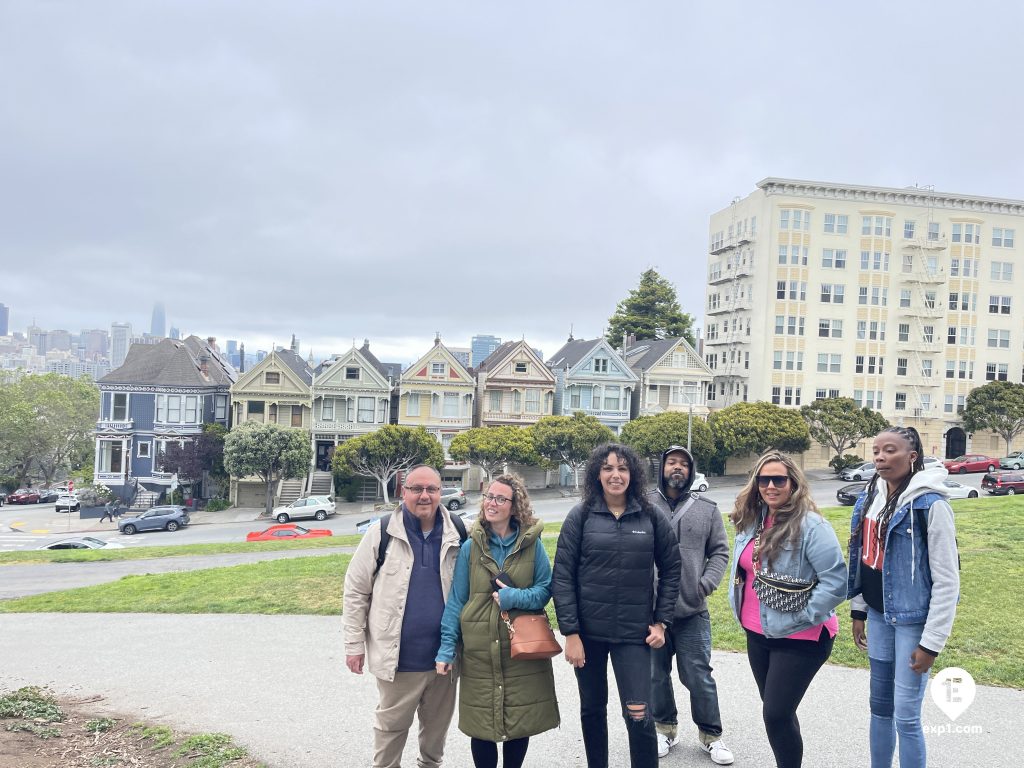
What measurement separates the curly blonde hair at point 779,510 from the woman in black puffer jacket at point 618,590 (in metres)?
0.65

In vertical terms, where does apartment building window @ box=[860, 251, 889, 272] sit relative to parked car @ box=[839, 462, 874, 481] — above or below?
above

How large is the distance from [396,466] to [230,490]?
12.4 m

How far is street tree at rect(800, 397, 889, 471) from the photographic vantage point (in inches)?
1907

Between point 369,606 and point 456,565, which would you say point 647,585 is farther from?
point 369,606

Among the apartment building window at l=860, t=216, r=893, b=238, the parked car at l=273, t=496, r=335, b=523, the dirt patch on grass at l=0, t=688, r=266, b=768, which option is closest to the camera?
the dirt patch on grass at l=0, t=688, r=266, b=768

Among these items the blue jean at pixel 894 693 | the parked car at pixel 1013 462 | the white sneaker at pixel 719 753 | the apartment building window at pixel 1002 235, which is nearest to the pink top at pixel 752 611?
the blue jean at pixel 894 693

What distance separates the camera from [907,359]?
186 ft

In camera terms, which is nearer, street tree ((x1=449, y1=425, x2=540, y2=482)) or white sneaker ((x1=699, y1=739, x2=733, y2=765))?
white sneaker ((x1=699, y1=739, x2=733, y2=765))

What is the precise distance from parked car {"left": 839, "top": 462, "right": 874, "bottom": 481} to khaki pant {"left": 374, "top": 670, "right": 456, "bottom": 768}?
4409cm

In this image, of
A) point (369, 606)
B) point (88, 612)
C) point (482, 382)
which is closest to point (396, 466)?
point (482, 382)

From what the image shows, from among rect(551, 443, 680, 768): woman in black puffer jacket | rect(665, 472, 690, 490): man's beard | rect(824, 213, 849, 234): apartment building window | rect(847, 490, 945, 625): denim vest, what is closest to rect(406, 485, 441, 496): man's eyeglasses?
rect(551, 443, 680, 768): woman in black puffer jacket

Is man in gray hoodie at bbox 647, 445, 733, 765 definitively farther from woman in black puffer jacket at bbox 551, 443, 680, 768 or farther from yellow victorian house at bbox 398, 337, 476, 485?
yellow victorian house at bbox 398, 337, 476, 485

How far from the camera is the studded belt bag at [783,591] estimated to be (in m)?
5.36

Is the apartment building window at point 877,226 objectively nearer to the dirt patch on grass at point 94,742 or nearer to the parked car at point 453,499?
the parked car at point 453,499
